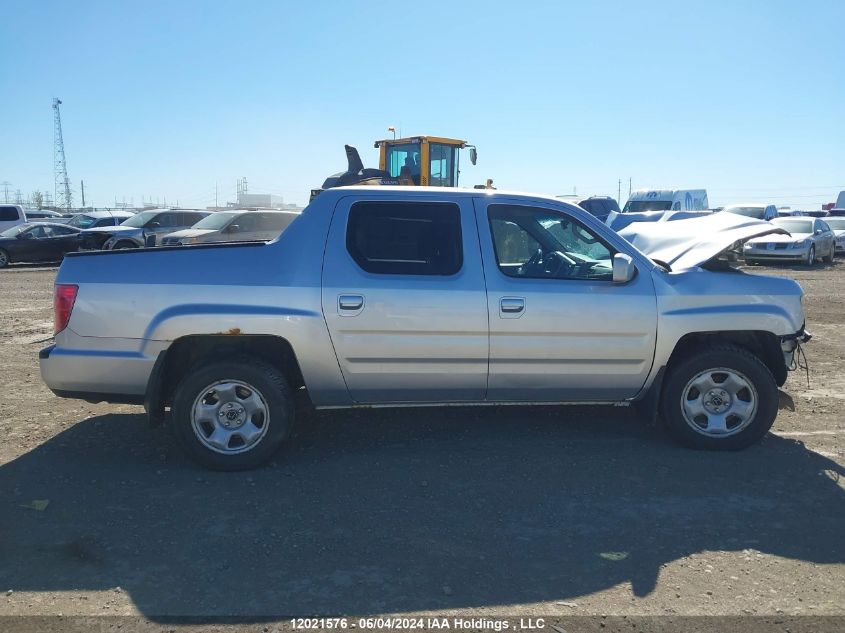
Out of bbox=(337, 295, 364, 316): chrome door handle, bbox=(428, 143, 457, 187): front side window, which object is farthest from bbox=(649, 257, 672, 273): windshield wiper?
bbox=(428, 143, 457, 187): front side window

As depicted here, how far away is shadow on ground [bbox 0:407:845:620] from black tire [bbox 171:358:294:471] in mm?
112

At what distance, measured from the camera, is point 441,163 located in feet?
62.3

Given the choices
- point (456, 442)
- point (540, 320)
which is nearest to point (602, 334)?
point (540, 320)

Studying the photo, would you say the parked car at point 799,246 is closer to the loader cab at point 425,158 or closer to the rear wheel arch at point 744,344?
the loader cab at point 425,158

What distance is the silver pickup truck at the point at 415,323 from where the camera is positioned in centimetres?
482

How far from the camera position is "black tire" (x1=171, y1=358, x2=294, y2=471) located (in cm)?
482

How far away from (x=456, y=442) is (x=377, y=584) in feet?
6.77

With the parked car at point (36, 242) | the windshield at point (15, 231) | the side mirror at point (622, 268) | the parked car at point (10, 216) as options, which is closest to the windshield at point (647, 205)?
the parked car at point (36, 242)

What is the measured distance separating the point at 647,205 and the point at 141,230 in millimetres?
17668

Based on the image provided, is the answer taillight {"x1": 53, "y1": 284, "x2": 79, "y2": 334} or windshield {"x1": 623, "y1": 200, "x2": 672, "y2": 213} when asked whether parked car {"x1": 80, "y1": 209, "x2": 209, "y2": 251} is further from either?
taillight {"x1": 53, "y1": 284, "x2": 79, "y2": 334}

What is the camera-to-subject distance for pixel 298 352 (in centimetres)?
488

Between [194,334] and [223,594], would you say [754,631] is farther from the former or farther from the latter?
[194,334]

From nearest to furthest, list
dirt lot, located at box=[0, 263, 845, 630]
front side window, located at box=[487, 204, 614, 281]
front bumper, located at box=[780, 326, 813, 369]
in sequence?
1. dirt lot, located at box=[0, 263, 845, 630]
2. front side window, located at box=[487, 204, 614, 281]
3. front bumper, located at box=[780, 326, 813, 369]

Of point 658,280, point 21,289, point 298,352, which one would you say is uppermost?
point 658,280
